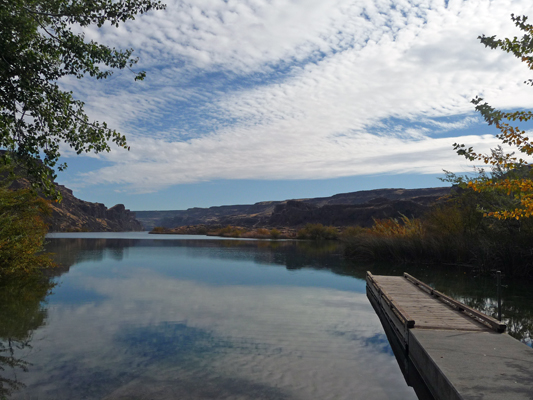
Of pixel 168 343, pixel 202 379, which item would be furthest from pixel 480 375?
pixel 168 343

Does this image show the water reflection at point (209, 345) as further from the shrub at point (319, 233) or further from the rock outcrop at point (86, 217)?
the rock outcrop at point (86, 217)

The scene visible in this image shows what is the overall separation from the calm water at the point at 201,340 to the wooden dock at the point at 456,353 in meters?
0.35

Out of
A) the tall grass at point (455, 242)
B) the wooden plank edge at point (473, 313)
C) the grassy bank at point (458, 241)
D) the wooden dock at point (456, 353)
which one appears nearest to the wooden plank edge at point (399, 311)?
the wooden dock at point (456, 353)

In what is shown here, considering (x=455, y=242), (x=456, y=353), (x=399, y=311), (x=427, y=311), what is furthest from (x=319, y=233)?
(x=456, y=353)

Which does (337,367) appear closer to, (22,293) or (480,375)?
(480,375)

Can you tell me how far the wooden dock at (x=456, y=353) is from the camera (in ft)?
13.7

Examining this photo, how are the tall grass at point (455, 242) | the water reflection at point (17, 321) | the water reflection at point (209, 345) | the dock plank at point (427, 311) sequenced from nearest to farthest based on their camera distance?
the water reflection at point (209, 345)
the water reflection at point (17, 321)
the dock plank at point (427, 311)
the tall grass at point (455, 242)

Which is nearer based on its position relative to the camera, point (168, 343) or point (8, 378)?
point (8, 378)

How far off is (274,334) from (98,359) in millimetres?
3143

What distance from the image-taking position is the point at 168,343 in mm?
7000

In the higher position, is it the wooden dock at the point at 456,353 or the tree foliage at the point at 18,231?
the tree foliage at the point at 18,231

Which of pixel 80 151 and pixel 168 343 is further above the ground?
pixel 80 151

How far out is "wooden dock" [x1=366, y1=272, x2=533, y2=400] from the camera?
13.7 ft

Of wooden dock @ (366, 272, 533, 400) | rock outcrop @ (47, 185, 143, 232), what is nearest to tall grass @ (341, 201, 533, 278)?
wooden dock @ (366, 272, 533, 400)
